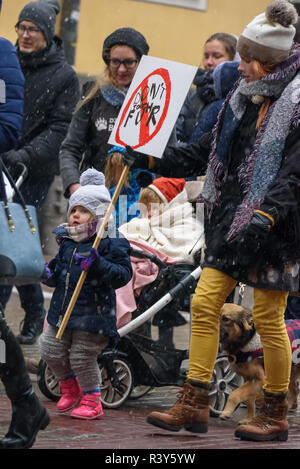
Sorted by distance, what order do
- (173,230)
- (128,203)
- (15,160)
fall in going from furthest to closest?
(15,160) < (128,203) < (173,230)

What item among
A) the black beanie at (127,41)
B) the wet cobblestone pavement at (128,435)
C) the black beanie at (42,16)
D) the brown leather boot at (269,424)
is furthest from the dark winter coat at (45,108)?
the brown leather boot at (269,424)

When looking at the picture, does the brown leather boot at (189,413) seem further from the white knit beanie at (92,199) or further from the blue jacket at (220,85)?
the blue jacket at (220,85)

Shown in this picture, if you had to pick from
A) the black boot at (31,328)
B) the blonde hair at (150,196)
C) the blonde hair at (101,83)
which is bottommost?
the black boot at (31,328)

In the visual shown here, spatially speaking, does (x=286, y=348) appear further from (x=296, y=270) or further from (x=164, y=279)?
(x=164, y=279)

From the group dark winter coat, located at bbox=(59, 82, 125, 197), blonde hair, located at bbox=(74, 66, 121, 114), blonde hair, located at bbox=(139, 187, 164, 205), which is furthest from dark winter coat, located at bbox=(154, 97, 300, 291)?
blonde hair, located at bbox=(74, 66, 121, 114)

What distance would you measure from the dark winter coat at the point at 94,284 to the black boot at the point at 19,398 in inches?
60.8

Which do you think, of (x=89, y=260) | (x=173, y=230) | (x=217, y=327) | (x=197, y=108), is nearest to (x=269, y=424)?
(x=217, y=327)

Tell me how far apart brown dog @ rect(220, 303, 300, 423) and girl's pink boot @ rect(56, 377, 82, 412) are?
834 millimetres

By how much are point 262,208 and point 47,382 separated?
1933 millimetres

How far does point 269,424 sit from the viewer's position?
19.4 feet

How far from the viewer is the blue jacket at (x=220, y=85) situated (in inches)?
285

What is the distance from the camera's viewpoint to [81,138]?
26.0 feet

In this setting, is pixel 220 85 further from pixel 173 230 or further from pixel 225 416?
pixel 225 416

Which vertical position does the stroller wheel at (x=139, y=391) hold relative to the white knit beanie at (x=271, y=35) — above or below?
below
